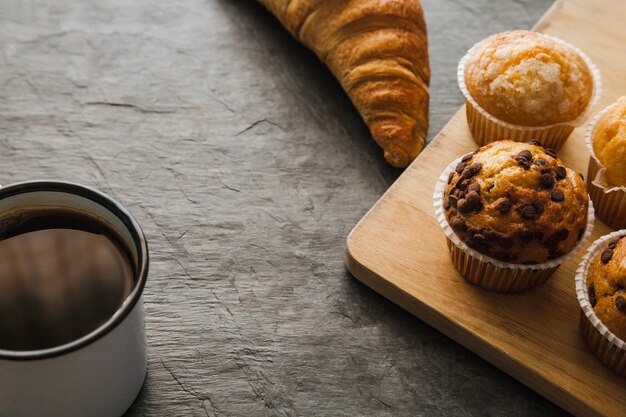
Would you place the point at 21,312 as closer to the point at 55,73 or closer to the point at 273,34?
the point at 55,73

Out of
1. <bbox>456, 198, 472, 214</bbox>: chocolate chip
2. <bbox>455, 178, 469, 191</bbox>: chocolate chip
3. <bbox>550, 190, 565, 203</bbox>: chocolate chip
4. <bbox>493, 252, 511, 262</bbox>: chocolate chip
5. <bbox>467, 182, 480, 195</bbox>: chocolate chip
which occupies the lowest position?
<bbox>493, 252, 511, 262</bbox>: chocolate chip

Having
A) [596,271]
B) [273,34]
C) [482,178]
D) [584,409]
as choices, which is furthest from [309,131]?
[584,409]

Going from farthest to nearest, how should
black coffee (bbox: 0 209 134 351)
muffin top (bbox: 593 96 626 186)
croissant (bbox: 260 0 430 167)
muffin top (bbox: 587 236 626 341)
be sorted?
croissant (bbox: 260 0 430 167) → muffin top (bbox: 593 96 626 186) → muffin top (bbox: 587 236 626 341) → black coffee (bbox: 0 209 134 351)

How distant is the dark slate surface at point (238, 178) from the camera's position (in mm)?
1585

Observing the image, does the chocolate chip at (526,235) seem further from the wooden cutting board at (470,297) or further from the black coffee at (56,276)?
the black coffee at (56,276)

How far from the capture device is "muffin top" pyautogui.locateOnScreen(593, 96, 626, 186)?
168 centimetres

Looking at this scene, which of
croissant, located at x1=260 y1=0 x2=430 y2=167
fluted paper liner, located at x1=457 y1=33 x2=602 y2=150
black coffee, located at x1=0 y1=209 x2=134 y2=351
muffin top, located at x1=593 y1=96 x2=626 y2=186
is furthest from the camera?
croissant, located at x1=260 y1=0 x2=430 y2=167

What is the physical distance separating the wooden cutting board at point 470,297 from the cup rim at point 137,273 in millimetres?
516

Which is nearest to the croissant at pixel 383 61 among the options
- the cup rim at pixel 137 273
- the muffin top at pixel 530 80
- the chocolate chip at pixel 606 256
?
the muffin top at pixel 530 80

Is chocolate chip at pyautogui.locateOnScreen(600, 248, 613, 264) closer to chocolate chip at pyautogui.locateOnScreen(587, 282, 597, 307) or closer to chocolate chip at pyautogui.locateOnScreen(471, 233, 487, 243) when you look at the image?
chocolate chip at pyautogui.locateOnScreen(587, 282, 597, 307)

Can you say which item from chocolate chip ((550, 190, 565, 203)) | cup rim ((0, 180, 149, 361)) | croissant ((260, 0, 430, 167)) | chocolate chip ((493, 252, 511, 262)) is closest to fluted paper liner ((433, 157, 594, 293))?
chocolate chip ((493, 252, 511, 262))

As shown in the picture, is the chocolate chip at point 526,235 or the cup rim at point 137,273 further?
the chocolate chip at point 526,235

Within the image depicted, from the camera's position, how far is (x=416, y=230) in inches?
69.1

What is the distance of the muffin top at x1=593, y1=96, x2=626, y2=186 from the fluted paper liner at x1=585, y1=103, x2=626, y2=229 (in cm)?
1
